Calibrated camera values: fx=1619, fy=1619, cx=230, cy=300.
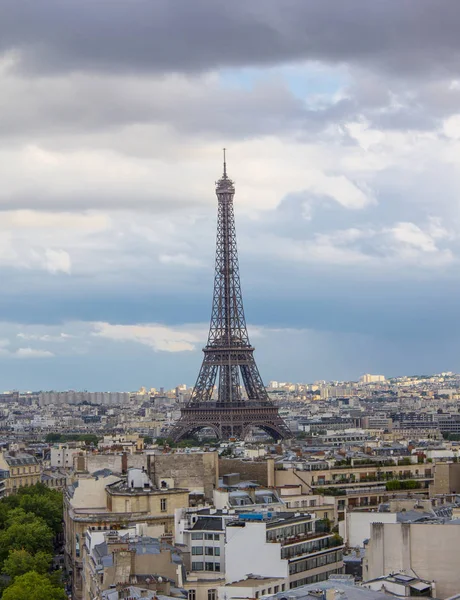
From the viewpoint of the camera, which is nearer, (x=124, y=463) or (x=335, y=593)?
(x=335, y=593)

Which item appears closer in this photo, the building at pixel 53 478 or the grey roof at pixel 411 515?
the grey roof at pixel 411 515

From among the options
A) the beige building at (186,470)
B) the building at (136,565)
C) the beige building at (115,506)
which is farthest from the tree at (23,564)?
the building at (136,565)

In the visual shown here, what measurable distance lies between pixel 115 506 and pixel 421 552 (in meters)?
22.6

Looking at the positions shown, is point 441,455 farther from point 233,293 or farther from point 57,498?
point 233,293

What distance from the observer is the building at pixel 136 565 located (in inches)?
1650

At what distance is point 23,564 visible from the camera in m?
59.5

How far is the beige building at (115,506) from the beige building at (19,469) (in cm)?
4332

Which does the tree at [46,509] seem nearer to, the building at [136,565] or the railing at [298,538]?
the building at [136,565]

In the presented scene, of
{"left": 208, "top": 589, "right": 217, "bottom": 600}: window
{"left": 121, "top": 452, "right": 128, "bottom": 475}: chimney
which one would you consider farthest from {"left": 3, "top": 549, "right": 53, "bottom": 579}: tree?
{"left": 208, "top": 589, "right": 217, "bottom": 600}: window

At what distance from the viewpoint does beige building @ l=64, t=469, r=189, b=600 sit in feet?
190

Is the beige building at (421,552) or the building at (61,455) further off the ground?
the building at (61,455)

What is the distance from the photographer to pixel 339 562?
47.4m

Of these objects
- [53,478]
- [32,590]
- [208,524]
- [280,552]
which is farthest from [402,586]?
[53,478]

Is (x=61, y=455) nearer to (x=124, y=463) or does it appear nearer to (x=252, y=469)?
(x=124, y=463)
